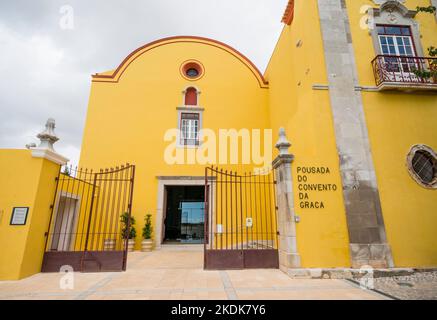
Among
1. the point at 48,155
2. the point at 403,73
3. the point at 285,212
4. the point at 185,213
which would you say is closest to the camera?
the point at 48,155

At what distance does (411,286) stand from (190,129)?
890 cm

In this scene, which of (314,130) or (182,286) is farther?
(314,130)

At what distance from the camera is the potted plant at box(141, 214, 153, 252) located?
869 cm

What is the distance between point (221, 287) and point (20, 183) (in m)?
5.09

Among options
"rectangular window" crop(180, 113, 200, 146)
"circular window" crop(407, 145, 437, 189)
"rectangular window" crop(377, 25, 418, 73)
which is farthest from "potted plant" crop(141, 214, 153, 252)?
"rectangular window" crop(377, 25, 418, 73)

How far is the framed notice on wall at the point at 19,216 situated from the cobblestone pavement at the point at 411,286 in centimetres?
757

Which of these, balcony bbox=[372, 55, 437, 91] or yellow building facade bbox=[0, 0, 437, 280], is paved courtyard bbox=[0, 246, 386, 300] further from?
balcony bbox=[372, 55, 437, 91]

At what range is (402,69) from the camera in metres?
6.81

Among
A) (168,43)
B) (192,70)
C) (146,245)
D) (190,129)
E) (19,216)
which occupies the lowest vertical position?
(146,245)

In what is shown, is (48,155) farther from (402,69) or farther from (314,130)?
(402,69)

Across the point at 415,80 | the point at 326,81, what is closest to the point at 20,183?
the point at 326,81

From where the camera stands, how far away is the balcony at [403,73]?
638 cm

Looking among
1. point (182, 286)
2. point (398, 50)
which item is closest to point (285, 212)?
point (182, 286)

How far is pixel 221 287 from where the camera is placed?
4.38m
